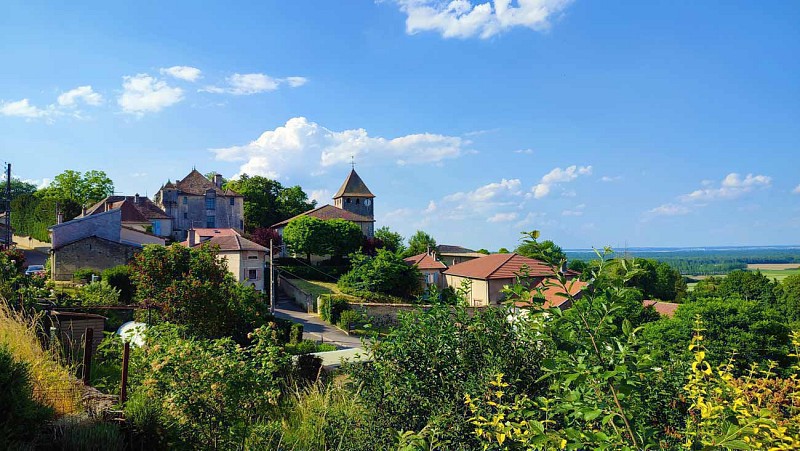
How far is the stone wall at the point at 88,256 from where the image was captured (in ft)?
94.8

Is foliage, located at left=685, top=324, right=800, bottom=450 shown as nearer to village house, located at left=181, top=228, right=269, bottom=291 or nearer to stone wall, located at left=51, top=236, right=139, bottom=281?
stone wall, located at left=51, top=236, right=139, bottom=281

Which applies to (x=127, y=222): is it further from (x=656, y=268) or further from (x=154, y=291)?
(x=656, y=268)

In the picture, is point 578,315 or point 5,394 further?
point 5,394

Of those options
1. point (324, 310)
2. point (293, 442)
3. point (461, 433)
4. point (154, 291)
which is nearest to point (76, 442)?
point (293, 442)

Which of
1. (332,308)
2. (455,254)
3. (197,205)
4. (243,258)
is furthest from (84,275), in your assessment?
(455,254)

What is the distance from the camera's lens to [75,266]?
2923 centimetres

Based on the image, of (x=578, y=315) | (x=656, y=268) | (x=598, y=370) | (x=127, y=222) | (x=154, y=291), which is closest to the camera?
(x=598, y=370)

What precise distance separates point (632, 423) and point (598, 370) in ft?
1.18

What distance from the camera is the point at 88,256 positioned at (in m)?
29.7

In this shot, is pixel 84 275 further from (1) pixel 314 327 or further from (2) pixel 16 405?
(2) pixel 16 405

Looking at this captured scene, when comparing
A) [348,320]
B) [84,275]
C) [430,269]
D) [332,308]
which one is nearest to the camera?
[84,275]

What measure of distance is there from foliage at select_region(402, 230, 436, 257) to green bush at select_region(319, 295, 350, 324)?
82.9ft

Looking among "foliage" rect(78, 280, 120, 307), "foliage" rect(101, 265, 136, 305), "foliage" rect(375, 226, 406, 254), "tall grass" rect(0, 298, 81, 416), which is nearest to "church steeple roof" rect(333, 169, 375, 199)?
"foliage" rect(375, 226, 406, 254)

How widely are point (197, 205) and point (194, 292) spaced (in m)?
41.6
